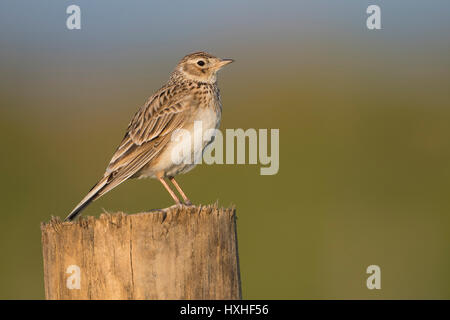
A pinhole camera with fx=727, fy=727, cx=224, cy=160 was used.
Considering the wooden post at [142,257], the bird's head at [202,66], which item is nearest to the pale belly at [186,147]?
the bird's head at [202,66]

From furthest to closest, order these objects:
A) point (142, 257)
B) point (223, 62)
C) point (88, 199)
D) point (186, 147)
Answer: point (223, 62) → point (186, 147) → point (88, 199) → point (142, 257)

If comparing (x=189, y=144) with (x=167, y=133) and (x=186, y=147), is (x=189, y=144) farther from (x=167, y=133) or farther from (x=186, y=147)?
(x=167, y=133)

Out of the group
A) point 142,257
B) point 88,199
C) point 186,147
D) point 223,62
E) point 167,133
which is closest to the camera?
point 142,257

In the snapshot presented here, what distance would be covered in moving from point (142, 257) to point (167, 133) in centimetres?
298

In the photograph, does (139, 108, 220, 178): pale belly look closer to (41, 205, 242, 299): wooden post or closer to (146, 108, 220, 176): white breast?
(146, 108, 220, 176): white breast

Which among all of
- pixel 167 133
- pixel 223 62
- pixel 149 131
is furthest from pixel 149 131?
pixel 223 62

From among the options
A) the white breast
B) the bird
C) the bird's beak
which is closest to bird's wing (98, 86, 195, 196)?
the bird

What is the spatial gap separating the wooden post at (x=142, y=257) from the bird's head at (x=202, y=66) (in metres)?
3.68

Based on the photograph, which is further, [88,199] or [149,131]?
[149,131]

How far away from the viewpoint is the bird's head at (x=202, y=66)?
29.3 feet

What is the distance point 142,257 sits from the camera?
5.34 m

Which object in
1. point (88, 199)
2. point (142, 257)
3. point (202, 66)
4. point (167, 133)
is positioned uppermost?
point (202, 66)

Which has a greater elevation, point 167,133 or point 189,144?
point 167,133

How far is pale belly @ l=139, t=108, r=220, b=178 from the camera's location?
314 inches
